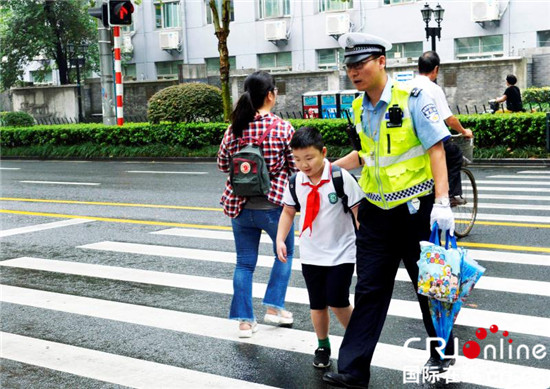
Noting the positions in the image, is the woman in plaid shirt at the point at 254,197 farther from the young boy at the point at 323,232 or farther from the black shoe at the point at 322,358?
the black shoe at the point at 322,358

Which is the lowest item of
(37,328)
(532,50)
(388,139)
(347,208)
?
(37,328)

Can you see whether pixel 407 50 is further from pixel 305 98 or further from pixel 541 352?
pixel 541 352

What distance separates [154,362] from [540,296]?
3.11 m

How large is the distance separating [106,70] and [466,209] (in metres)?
15.9

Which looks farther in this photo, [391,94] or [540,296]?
[540,296]

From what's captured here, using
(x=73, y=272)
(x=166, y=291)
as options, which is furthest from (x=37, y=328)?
(x=73, y=272)

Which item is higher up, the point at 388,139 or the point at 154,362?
the point at 388,139

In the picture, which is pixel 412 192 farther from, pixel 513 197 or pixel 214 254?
pixel 513 197

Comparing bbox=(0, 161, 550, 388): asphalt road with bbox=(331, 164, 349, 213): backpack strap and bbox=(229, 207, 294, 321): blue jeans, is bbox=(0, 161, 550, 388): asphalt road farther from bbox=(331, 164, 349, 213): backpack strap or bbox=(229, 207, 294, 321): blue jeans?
bbox=(331, 164, 349, 213): backpack strap

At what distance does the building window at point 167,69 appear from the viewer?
42.9m

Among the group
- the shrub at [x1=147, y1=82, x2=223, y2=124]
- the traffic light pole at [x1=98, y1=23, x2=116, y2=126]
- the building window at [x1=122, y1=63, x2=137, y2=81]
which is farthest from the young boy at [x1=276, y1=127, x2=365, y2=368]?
the building window at [x1=122, y1=63, x2=137, y2=81]

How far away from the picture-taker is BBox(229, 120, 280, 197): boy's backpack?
5.61 metres

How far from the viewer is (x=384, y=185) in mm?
4461

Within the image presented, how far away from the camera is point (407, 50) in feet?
116
